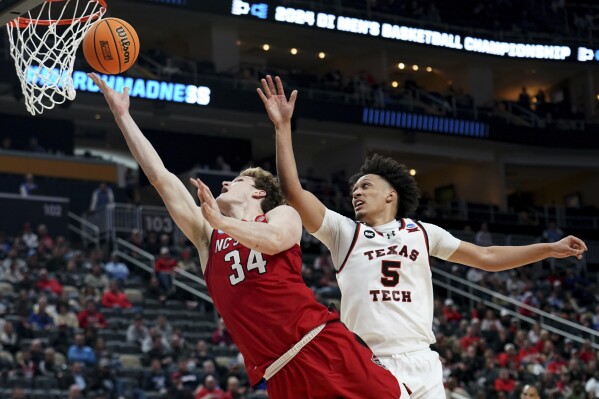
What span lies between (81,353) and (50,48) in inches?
334

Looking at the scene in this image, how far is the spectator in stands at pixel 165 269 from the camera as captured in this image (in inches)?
875

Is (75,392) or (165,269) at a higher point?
(165,269)

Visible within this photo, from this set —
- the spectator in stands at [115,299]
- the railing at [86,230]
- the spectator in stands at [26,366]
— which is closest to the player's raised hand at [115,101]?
the spectator in stands at [26,366]

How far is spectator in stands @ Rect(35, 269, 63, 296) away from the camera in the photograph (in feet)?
62.4

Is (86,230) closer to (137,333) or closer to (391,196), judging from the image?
(137,333)

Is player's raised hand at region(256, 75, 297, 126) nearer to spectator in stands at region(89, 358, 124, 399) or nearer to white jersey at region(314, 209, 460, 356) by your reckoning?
white jersey at region(314, 209, 460, 356)

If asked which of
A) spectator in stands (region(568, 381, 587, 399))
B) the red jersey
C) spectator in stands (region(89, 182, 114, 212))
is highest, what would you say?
spectator in stands (region(89, 182, 114, 212))

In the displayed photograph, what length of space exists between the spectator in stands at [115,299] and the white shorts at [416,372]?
13.6 metres

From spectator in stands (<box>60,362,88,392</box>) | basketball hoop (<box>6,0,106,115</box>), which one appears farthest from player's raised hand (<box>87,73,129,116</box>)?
spectator in stands (<box>60,362,88,392</box>)

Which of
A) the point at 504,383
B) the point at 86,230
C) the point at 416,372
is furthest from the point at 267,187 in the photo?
the point at 86,230

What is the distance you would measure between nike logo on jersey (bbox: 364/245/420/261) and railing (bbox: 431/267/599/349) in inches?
695

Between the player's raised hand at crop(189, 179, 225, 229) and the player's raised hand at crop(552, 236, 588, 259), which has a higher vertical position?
the player's raised hand at crop(189, 179, 225, 229)

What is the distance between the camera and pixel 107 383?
1573 cm

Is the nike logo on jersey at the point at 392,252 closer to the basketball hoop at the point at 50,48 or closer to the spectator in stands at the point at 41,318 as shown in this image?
the basketball hoop at the point at 50,48
